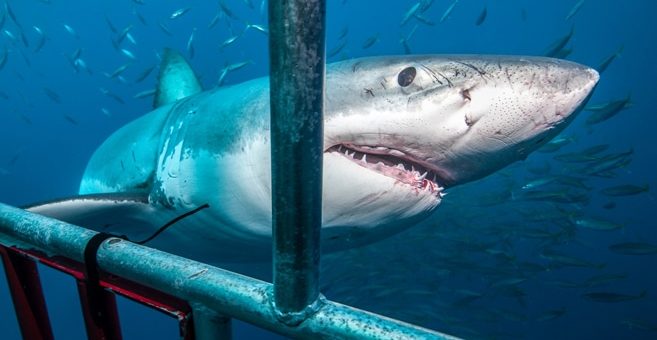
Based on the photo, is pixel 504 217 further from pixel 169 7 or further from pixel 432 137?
pixel 169 7

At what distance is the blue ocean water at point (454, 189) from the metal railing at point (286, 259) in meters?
6.25

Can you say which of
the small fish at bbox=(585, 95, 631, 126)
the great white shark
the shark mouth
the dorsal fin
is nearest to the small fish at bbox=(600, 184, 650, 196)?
the small fish at bbox=(585, 95, 631, 126)

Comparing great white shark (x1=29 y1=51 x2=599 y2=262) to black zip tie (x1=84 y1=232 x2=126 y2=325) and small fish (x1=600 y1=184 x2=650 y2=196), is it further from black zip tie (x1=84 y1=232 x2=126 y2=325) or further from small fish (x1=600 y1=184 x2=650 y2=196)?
small fish (x1=600 y1=184 x2=650 y2=196)

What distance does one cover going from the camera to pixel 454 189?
11758 millimetres

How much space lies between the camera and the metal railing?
64 centimetres

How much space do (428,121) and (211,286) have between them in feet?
3.17

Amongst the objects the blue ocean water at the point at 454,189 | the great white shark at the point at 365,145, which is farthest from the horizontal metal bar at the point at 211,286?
the blue ocean water at the point at 454,189

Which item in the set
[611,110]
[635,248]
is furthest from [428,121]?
[635,248]

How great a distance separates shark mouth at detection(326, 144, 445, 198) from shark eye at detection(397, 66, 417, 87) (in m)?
0.25

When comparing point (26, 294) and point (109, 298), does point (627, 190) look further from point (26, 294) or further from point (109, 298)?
point (26, 294)

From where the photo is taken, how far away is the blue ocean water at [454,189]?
792 centimetres

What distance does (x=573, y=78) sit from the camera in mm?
1482

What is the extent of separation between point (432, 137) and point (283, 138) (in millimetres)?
932

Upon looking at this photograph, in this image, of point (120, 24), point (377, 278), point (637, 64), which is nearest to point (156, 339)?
point (377, 278)
